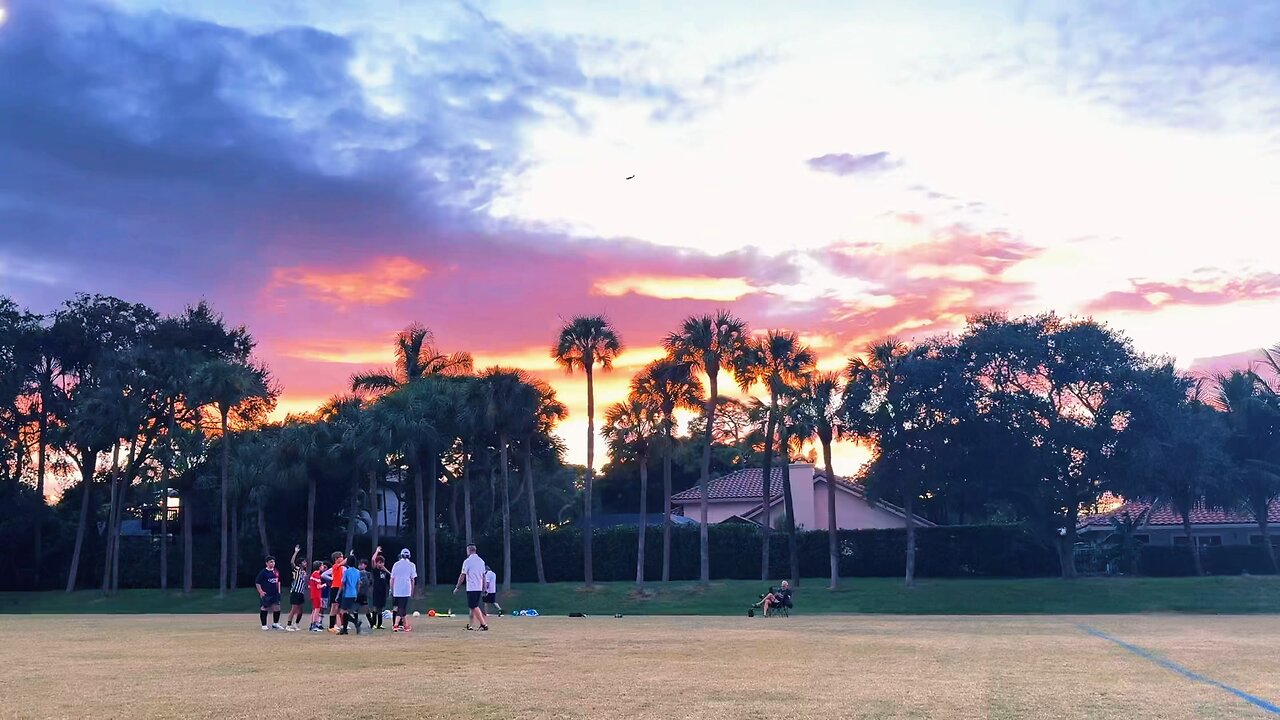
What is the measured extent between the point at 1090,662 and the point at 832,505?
40981 millimetres

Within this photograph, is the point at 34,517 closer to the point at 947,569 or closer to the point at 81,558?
the point at 81,558

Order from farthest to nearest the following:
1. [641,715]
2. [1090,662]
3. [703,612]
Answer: [703,612] < [1090,662] < [641,715]

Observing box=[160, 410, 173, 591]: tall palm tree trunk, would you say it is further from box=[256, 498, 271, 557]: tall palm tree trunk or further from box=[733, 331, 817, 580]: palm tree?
box=[733, 331, 817, 580]: palm tree

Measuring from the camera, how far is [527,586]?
65.7 m

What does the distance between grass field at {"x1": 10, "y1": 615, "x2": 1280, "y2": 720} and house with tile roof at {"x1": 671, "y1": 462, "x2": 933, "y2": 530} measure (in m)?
55.0

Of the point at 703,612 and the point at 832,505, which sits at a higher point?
the point at 832,505

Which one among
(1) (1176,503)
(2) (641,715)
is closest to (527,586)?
(1) (1176,503)

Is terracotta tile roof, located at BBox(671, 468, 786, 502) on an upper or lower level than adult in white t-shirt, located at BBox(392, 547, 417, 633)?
upper

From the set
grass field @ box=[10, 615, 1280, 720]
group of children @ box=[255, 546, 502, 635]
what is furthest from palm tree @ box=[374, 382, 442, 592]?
grass field @ box=[10, 615, 1280, 720]

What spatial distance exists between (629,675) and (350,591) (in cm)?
1413

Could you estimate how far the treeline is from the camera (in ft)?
197

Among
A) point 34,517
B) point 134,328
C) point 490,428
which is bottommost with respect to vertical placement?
point 34,517

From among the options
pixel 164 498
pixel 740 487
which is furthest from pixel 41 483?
pixel 740 487

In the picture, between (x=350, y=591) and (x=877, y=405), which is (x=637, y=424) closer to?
(x=877, y=405)
